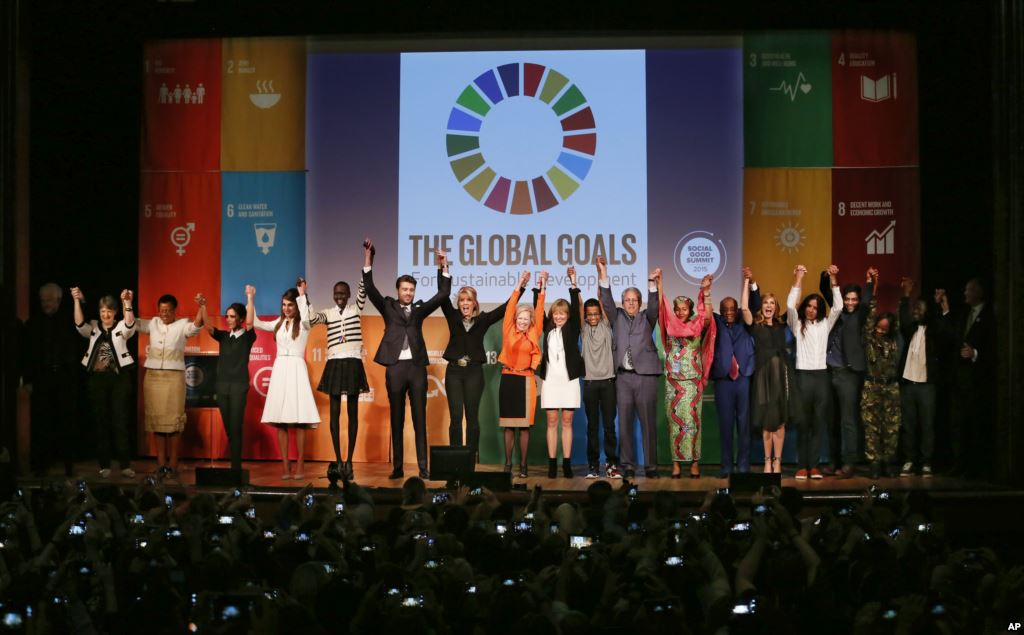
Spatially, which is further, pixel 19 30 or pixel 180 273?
pixel 180 273

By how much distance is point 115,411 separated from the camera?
8.18 metres

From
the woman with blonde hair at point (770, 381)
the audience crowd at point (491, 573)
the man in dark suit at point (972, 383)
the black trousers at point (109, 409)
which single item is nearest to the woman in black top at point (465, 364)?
the woman with blonde hair at point (770, 381)

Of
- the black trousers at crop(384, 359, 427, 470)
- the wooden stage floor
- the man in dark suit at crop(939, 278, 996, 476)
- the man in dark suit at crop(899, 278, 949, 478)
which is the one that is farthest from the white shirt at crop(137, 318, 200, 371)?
the man in dark suit at crop(939, 278, 996, 476)

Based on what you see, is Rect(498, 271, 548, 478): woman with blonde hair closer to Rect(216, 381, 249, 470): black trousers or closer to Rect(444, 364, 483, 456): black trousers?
Rect(444, 364, 483, 456): black trousers

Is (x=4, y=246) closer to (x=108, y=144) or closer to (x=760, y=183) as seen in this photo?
(x=108, y=144)

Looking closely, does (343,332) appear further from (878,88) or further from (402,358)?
(878,88)

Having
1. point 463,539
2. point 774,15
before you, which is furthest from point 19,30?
point 463,539

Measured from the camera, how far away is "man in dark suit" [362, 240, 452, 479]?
26.5ft

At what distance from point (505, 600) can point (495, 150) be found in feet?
23.7

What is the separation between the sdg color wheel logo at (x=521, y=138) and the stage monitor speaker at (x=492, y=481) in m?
3.43

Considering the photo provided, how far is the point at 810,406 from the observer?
318 inches

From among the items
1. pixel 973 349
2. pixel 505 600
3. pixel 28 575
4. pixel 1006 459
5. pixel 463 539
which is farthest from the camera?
pixel 973 349

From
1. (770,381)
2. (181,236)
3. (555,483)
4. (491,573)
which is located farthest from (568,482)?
(491,573)

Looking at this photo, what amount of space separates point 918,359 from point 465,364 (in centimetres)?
330
